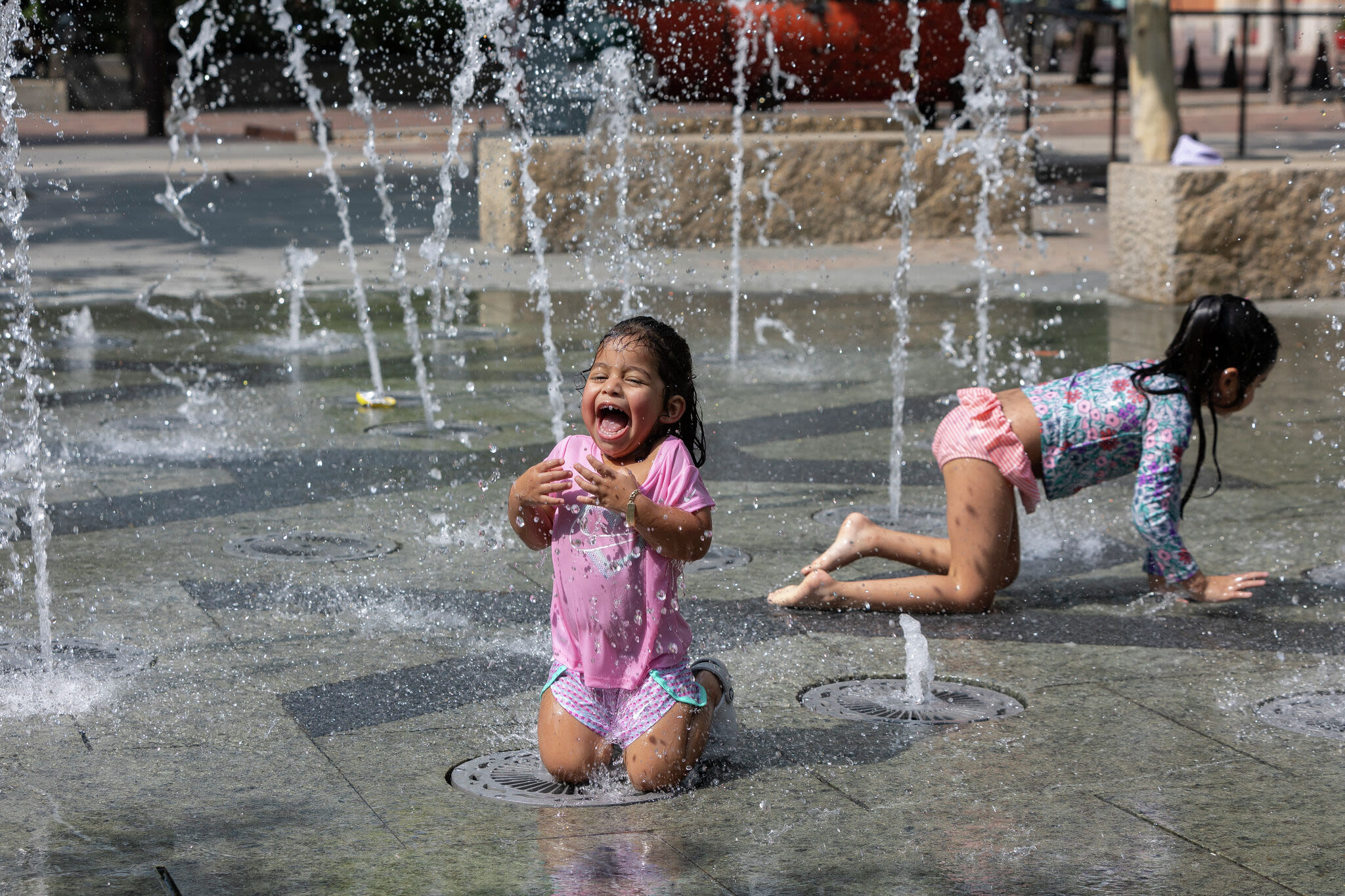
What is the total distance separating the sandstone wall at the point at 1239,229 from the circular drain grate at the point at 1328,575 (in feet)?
17.6

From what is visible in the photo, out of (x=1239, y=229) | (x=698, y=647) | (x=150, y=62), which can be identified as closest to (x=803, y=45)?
(x=1239, y=229)

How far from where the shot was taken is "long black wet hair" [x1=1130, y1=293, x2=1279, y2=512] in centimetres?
443

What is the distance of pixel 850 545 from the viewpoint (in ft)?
15.5

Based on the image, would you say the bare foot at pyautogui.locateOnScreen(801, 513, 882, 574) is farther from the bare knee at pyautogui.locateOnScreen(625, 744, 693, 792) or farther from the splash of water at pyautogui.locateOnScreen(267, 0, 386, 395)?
the splash of water at pyautogui.locateOnScreen(267, 0, 386, 395)

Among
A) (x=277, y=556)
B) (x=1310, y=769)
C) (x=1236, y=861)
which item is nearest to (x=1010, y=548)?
(x=1310, y=769)

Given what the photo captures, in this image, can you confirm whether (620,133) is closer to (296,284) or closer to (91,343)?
(296,284)

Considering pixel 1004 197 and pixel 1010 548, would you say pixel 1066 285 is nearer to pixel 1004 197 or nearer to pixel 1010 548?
pixel 1004 197

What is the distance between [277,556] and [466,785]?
1.87m

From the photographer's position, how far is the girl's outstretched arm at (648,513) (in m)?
3.27

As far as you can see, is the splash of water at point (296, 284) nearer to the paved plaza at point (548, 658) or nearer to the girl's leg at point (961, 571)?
the paved plaza at point (548, 658)

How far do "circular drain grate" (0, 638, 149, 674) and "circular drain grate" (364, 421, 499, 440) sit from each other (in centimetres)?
255

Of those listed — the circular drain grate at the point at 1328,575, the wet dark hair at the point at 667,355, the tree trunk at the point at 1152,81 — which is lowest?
the circular drain grate at the point at 1328,575

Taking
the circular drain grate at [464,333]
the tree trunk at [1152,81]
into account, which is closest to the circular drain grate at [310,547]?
the circular drain grate at [464,333]

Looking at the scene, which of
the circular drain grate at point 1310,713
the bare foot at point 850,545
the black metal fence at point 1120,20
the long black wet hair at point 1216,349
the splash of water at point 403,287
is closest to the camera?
the circular drain grate at point 1310,713
